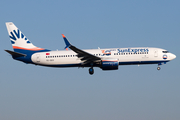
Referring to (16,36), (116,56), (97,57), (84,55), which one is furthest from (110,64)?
Answer: (16,36)

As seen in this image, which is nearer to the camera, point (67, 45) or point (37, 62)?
point (67, 45)

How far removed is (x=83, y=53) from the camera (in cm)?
5675

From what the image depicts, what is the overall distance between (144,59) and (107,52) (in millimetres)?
6691

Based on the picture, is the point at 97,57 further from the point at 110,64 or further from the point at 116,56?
the point at 116,56

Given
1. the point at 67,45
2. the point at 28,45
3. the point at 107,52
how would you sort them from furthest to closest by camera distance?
the point at 28,45 → the point at 107,52 → the point at 67,45

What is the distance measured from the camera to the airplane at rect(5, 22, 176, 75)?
58.2 metres

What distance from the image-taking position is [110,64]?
189ft

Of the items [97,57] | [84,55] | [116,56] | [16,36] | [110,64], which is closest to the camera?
[84,55]

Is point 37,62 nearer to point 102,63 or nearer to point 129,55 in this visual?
point 102,63

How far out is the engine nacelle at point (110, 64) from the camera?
57.7 meters

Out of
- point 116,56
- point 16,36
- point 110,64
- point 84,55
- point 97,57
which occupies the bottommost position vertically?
point 110,64

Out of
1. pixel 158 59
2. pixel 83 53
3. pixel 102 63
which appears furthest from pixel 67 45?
pixel 158 59

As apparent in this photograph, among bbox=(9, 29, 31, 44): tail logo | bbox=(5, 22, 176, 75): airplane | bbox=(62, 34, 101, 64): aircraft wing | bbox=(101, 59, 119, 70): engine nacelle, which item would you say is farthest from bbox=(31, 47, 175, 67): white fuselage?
bbox=(9, 29, 31, 44): tail logo

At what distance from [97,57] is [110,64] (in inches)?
102
